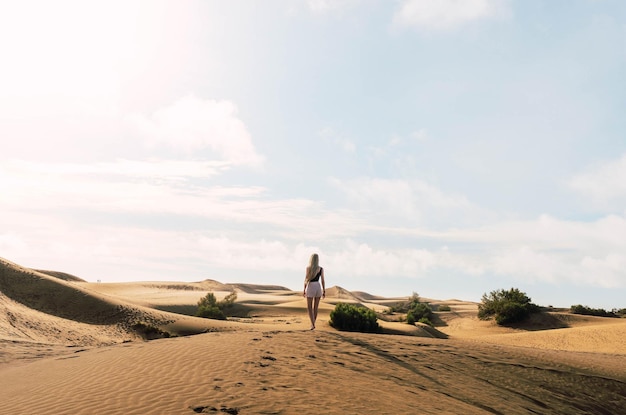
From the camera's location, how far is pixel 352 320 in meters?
22.4

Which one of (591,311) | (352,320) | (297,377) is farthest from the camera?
(591,311)

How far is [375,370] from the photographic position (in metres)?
9.71

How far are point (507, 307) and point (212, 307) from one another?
66.3ft

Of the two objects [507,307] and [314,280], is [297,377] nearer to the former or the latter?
[314,280]

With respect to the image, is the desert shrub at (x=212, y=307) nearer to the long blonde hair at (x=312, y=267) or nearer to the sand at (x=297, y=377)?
the sand at (x=297, y=377)

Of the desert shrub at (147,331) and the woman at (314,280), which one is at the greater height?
the woman at (314,280)

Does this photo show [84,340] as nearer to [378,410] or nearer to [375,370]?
[375,370]

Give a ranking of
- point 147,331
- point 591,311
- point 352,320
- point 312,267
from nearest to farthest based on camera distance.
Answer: point 312,267, point 147,331, point 352,320, point 591,311

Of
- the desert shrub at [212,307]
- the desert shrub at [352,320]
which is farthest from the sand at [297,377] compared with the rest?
the desert shrub at [212,307]

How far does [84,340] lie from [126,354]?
35.8ft

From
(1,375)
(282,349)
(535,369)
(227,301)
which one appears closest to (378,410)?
(282,349)

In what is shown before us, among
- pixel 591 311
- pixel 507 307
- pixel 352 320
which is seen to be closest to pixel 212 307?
pixel 352 320

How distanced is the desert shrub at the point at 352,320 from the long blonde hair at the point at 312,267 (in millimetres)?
9077

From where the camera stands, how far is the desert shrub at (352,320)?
22.0 m
